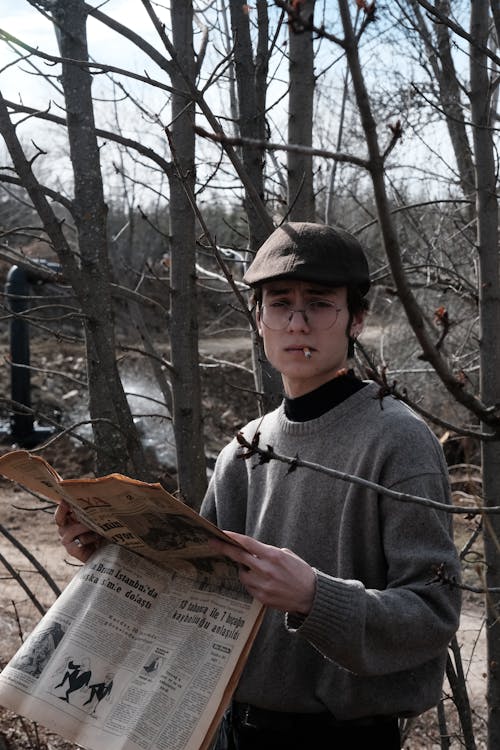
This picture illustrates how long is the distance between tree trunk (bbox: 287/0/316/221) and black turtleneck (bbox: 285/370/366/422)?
1.20 meters

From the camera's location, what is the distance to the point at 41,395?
1656 cm

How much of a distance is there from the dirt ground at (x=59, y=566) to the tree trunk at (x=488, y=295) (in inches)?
5.7

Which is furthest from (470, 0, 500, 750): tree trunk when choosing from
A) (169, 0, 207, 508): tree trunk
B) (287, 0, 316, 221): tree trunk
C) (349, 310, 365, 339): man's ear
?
(349, 310, 365, 339): man's ear

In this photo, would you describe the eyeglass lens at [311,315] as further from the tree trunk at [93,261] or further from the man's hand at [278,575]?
the tree trunk at [93,261]

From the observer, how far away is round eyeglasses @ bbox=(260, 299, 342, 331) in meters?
1.98

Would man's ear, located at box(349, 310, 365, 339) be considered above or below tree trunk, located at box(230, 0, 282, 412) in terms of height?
below

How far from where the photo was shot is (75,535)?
2.04m

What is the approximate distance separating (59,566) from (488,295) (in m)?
5.96

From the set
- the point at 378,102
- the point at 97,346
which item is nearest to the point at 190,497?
the point at 97,346

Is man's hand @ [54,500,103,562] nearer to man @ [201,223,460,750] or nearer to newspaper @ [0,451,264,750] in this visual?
newspaper @ [0,451,264,750]

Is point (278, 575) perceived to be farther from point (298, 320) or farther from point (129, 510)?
point (298, 320)

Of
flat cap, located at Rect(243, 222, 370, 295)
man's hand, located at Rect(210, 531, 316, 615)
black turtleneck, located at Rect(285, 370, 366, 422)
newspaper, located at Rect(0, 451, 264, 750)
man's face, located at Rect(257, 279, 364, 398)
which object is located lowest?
newspaper, located at Rect(0, 451, 264, 750)

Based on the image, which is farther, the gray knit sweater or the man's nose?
the man's nose

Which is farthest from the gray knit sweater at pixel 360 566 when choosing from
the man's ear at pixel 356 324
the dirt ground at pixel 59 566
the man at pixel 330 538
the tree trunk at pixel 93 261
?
the tree trunk at pixel 93 261
